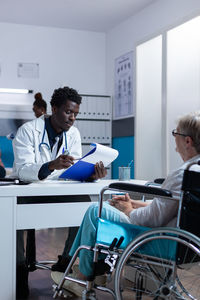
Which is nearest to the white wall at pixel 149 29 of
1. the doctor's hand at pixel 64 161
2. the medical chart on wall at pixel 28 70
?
the medical chart on wall at pixel 28 70

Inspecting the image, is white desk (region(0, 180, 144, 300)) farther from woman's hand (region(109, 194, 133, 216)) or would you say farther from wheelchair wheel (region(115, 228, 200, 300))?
wheelchair wheel (region(115, 228, 200, 300))

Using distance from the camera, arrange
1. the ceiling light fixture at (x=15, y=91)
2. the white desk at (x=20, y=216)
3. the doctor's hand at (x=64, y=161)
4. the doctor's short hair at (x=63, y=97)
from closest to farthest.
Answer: the white desk at (x=20, y=216) → the doctor's hand at (x=64, y=161) → the doctor's short hair at (x=63, y=97) → the ceiling light fixture at (x=15, y=91)

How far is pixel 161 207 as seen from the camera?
174cm

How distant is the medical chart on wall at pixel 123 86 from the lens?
5.12 metres

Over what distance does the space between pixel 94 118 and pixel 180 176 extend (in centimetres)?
383

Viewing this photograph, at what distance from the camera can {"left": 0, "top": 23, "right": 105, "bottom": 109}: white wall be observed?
5375 mm

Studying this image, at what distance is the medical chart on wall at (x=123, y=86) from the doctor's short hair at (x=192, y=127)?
3.31 metres

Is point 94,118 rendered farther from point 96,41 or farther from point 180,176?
point 180,176

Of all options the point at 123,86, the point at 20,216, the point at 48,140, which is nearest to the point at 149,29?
the point at 123,86

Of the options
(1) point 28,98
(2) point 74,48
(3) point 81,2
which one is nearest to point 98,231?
(3) point 81,2

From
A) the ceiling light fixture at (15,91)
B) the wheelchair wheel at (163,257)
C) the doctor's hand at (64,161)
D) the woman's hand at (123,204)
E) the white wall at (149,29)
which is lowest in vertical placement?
the wheelchair wheel at (163,257)

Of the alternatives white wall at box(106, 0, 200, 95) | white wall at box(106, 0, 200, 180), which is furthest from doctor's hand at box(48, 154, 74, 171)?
white wall at box(106, 0, 200, 95)

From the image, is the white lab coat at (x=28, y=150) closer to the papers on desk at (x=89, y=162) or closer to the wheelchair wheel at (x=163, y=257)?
the papers on desk at (x=89, y=162)

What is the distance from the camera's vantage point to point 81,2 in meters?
4.70
